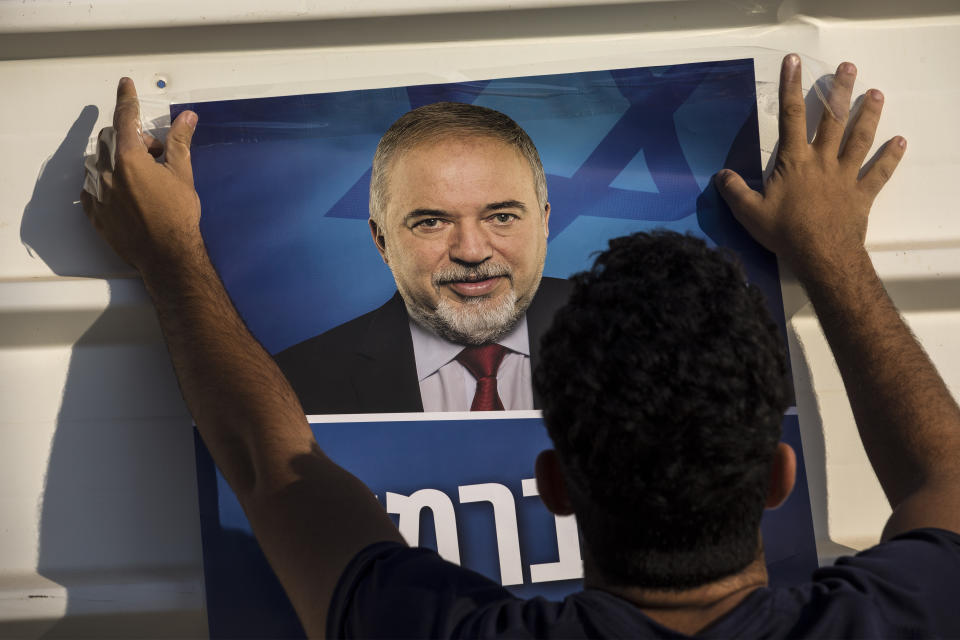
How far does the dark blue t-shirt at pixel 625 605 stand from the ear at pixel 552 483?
88 millimetres

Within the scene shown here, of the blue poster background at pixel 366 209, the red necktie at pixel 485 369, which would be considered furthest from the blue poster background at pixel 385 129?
the red necktie at pixel 485 369

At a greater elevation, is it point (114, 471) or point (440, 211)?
point (440, 211)

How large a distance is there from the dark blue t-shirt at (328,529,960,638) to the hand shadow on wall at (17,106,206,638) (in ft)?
1.56

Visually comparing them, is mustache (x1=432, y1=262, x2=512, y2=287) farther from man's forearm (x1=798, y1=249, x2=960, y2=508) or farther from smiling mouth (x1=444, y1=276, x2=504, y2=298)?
man's forearm (x1=798, y1=249, x2=960, y2=508)

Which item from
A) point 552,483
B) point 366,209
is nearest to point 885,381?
point 552,483

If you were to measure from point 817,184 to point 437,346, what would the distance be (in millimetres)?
594

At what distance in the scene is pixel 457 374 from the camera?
3.80 ft

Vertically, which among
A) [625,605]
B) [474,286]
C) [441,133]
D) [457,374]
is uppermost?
[441,133]

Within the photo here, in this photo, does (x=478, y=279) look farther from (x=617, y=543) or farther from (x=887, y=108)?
(x=887, y=108)

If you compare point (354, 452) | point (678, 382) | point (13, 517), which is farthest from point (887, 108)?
point (13, 517)

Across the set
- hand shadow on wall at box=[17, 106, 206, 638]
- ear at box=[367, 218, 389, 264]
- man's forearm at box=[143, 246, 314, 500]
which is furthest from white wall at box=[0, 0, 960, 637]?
ear at box=[367, 218, 389, 264]

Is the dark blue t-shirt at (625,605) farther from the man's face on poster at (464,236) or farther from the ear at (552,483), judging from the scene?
the man's face on poster at (464,236)

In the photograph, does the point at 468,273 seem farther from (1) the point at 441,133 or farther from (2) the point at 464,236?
(1) the point at 441,133

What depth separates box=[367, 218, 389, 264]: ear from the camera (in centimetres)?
117
